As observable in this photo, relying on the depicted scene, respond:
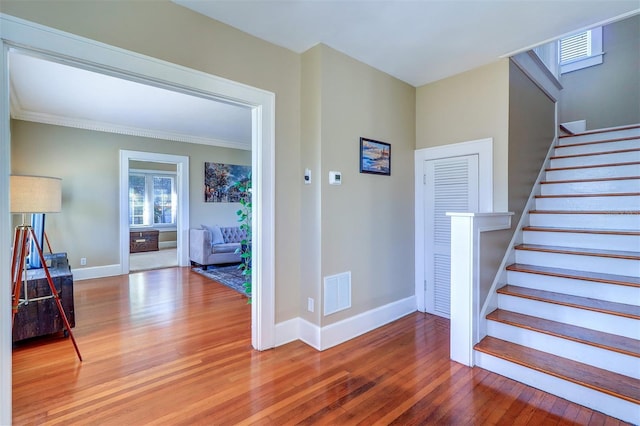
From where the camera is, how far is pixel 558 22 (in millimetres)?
2355

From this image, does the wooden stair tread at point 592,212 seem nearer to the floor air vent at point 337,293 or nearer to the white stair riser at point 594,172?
the white stair riser at point 594,172

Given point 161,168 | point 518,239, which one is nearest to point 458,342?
point 518,239

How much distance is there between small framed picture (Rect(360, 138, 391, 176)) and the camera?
9.82 feet

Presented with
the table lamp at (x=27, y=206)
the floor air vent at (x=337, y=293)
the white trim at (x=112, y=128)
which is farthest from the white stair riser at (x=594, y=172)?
the white trim at (x=112, y=128)

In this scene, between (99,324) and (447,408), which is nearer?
(447,408)

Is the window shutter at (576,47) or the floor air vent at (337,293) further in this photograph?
the window shutter at (576,47)

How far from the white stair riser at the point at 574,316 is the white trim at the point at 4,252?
3411mm

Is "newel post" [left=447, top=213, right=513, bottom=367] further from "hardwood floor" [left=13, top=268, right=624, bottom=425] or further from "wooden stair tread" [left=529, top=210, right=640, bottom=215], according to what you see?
"wooden stair tread" [left=529, top=210, right=640, bottom=215]

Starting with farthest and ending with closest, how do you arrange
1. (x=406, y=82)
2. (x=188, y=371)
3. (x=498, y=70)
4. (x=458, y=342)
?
1. (x=406, y=82)
2. (x=498, y=70)
3. (x=458, y=342)
4. (x=188, y=371)

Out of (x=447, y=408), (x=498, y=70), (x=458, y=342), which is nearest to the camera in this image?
(x=447, y=408)

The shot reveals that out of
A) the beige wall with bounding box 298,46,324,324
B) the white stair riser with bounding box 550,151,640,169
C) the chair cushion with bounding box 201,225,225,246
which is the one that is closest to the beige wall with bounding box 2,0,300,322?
the beige wall with bounding box 298,46,324,324

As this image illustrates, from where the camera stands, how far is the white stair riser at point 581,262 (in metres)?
2.43

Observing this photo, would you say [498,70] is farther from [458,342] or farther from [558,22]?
[458,342]

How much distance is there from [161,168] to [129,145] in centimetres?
412
